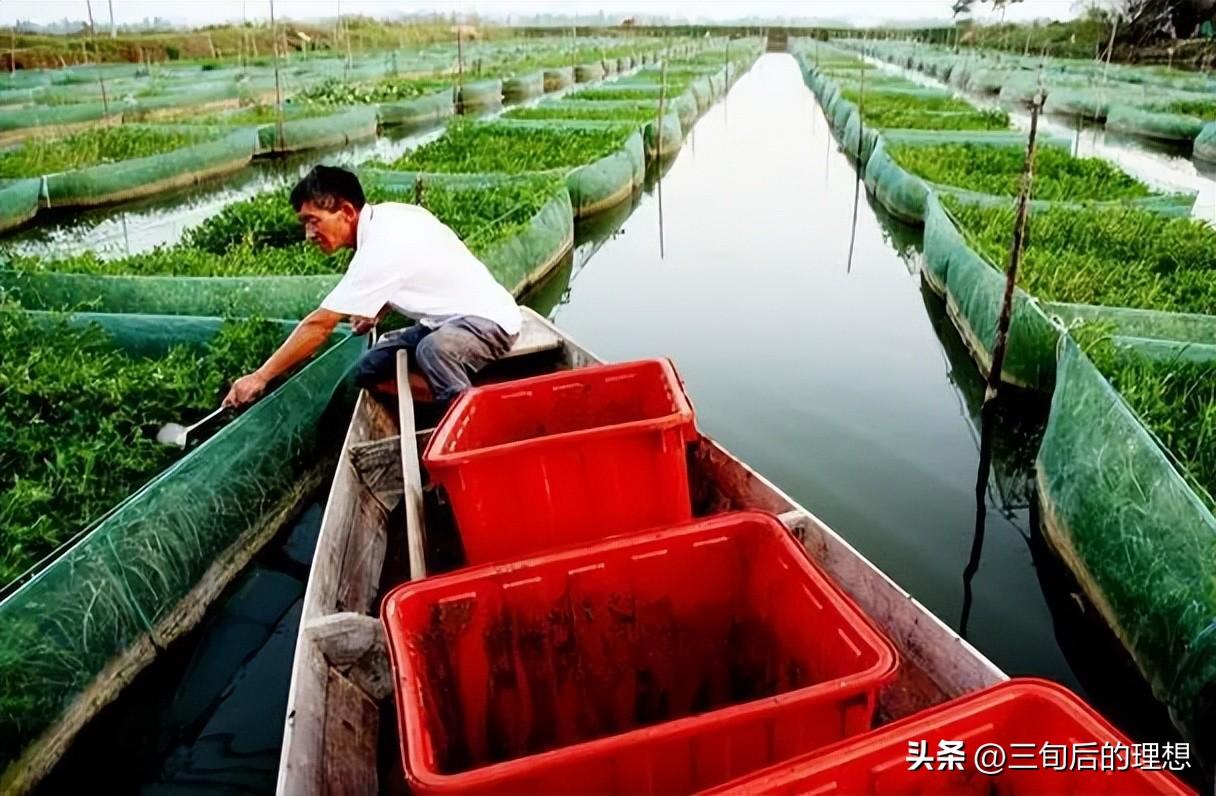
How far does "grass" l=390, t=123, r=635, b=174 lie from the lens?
35.9 feet

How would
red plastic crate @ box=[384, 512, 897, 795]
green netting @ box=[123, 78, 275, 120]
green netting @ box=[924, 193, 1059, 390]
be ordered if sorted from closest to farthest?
red plastic crate @ box=[384, 512, 897, 795] → green netting @ box=[924, 193, 1059, 390] → green netting @ box=[123, 78, 275, 120]

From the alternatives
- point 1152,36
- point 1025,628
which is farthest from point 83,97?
point 1152,36

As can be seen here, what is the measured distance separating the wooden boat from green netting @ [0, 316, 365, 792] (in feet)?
1.95

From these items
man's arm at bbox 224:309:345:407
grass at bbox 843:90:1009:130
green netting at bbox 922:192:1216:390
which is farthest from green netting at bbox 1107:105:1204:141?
man's arm at bbox 224:309:345:407

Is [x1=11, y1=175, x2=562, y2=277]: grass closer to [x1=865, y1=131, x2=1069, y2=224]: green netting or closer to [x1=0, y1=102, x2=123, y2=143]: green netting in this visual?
[x1=865, y1=131, x2=1069, y2=224]: green netting

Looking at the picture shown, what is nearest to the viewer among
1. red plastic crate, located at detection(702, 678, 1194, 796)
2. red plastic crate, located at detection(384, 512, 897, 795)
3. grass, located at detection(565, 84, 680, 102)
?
red plastic crate, located at detection(702, 678, 1194, 796)

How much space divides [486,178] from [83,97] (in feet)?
52.1

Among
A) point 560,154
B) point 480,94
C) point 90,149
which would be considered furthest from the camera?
point 480,94

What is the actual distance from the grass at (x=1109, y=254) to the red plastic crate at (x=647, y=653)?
480 cm

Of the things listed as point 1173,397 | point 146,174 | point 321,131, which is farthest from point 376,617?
point 321,131

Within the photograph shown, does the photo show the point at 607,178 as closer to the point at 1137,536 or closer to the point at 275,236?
the point at 275,236

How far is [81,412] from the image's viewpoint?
428 centimetres

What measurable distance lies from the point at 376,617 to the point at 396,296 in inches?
66.3

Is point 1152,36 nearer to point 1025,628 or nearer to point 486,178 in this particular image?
point 486,178
